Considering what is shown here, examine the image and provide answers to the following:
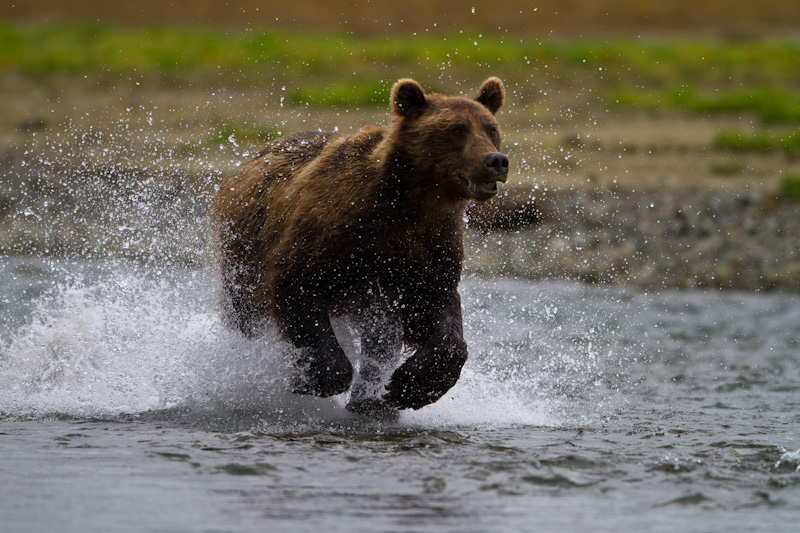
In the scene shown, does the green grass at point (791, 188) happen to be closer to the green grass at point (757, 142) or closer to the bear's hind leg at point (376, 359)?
the green grass at point (757, 142)

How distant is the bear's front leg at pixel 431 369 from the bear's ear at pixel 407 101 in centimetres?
111

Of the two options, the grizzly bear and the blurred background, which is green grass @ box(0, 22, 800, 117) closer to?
the blurred background

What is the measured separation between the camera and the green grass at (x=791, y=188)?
15.4 meters

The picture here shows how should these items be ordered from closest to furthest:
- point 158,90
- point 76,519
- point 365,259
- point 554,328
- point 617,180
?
point 76,519 → point 365,259 → point 554,328 → point 617,180 → point 158,90

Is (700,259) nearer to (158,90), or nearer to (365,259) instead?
(365,259)

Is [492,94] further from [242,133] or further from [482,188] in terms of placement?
[242,133]

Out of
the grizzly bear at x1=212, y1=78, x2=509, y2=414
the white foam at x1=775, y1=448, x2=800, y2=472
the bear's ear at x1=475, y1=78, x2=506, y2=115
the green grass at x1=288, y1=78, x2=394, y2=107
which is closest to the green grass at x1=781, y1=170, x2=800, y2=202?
the green grass at x1=288, y1=78, x2=394, y2=107

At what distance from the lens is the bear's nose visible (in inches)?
232

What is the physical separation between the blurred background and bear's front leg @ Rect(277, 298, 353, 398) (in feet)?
6.91

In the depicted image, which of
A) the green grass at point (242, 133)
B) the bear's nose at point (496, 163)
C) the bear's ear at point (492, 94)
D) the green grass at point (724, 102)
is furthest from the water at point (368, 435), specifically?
the green grass at point (724, 102)

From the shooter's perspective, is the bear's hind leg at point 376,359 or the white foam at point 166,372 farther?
the white foam at point 166,372

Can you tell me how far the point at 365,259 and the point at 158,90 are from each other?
1511cm

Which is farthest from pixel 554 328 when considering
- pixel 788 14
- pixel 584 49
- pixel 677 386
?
pixel 788 14

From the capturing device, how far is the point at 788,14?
32906mm
